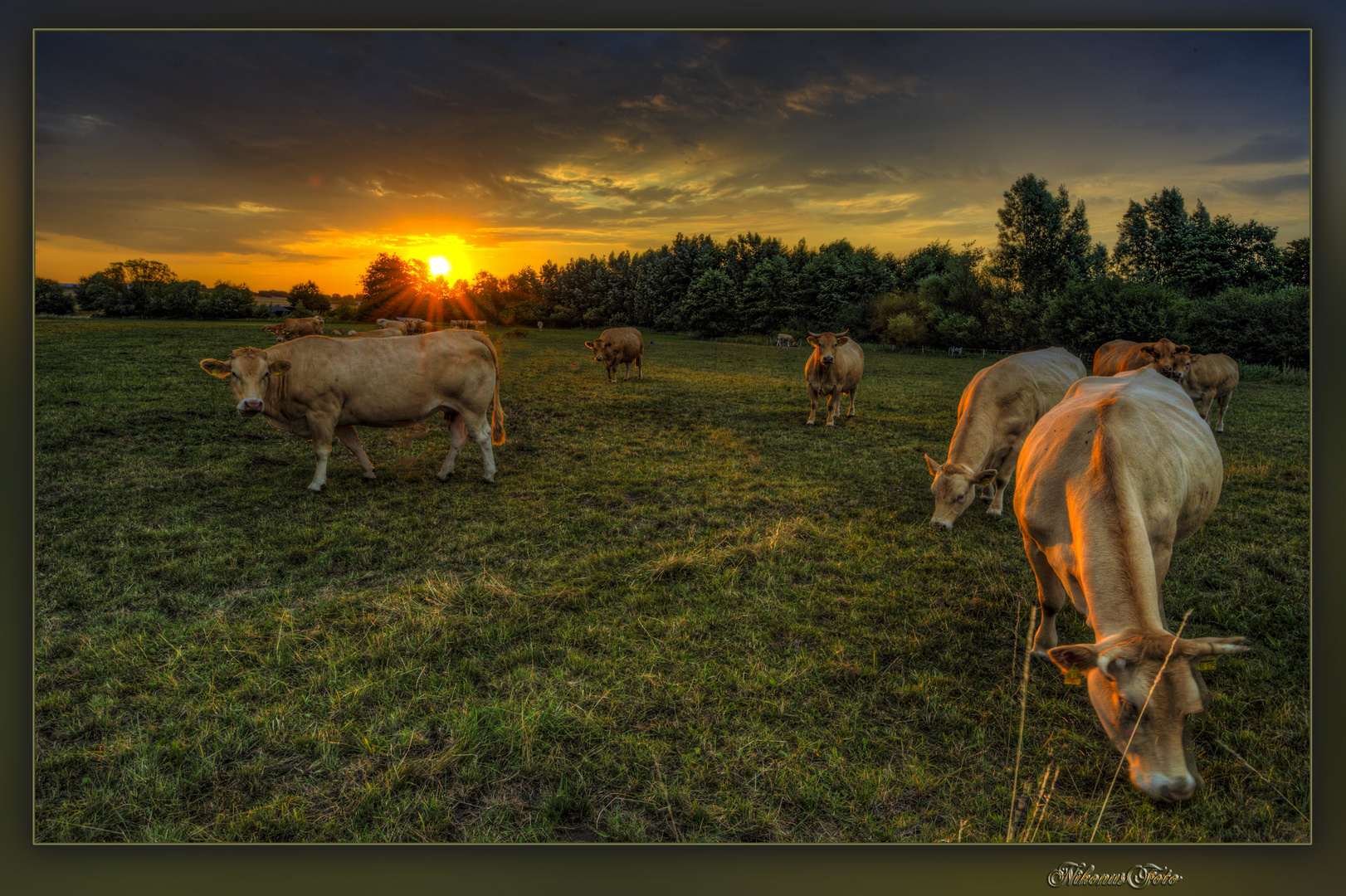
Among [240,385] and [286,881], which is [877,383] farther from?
[286,881]

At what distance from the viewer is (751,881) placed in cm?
236

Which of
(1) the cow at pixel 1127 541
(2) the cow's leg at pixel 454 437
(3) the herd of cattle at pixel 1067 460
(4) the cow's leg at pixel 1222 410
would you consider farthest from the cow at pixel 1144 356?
(2) the cow's leg at pixel 454 437

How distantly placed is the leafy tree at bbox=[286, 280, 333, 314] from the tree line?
0.8 inches

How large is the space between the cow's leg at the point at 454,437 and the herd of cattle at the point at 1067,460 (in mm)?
24

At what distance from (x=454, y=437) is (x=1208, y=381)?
14225 millimetres

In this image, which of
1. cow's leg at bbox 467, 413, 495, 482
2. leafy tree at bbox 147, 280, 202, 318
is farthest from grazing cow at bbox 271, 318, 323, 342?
cow's leg at bbox 467, 413, 495, 482

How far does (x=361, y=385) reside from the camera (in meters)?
7.01

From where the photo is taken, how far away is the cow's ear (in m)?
2.20

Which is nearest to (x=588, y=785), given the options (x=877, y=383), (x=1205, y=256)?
(x=1205, y=256)

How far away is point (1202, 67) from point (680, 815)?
5329mm

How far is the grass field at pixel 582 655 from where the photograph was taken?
7.93 ft

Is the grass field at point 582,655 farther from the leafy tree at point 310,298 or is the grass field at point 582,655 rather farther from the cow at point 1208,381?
the cow at point 1208,381

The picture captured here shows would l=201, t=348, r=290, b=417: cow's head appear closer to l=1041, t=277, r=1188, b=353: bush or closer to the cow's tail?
the cow's tail

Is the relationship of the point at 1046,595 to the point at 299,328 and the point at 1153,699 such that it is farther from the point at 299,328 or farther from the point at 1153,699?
the point at 299,328
